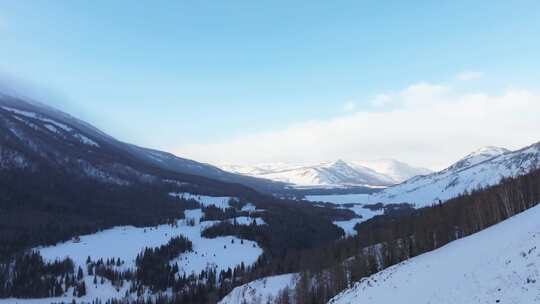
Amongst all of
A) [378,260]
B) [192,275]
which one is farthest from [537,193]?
[192,275]

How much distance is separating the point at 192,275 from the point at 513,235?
16081 cm

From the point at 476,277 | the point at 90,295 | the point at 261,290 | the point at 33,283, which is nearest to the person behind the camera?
the point at 476,277

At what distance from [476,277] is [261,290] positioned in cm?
8849

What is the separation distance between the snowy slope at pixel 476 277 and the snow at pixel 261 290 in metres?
59.5

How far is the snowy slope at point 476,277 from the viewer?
36.6 meters

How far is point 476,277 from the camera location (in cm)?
4400

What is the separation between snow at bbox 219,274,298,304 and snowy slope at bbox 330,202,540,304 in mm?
59454

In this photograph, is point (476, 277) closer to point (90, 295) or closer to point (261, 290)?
point (261, 290)

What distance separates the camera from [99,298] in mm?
182250

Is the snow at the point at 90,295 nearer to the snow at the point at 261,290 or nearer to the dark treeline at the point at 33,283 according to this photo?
the dark treeline at the point at 33,283

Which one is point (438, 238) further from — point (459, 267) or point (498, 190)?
point (459, 267)

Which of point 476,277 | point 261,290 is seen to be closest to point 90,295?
point 261,290

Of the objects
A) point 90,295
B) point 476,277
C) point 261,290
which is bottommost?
point 90,295

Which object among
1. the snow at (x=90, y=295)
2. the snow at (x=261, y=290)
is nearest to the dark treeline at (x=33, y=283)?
the snow at (x=90, y=295)
